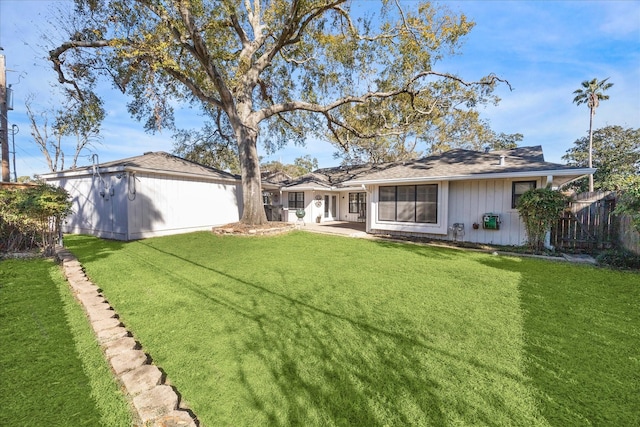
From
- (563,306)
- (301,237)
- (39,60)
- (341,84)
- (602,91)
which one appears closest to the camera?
(563,306)

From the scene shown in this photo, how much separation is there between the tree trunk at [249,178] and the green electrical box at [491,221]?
8.20 m

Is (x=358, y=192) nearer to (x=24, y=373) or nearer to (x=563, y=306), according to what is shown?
(x=563, y=306)

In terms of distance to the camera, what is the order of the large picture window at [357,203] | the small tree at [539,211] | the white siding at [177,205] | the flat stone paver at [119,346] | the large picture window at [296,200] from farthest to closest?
the large picture window at [357,203] → the large picture window at [296,200] → the white siding at [177,205] → the small tree at [539,211] → the flat stone paver at [119,346]

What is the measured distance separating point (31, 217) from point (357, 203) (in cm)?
1485

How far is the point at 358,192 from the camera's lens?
17688 mm

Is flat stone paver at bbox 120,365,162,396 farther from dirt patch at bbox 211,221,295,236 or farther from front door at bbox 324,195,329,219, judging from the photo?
front door at bbox 324,195,329,219

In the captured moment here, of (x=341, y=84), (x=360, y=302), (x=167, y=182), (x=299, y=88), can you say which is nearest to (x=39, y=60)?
(x=167, y=182)

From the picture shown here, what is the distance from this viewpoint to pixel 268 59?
11.6m

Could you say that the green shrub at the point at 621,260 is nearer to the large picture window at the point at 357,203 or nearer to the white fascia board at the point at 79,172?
the large picture window at the point at 357,203

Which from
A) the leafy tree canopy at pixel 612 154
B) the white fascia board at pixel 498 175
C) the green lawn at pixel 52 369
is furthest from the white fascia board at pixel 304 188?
the leafy tree canopy at pixel 612 154

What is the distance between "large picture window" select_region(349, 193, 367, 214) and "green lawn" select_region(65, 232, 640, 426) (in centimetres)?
1184

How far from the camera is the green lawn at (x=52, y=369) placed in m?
1.87

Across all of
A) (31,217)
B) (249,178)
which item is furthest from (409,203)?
(31,217)

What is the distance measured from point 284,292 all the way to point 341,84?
41.7ft
